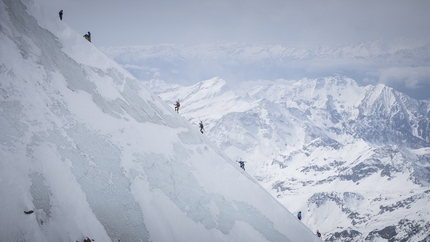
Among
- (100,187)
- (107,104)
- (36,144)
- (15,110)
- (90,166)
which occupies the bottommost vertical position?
(100,187)

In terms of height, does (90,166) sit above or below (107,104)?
below

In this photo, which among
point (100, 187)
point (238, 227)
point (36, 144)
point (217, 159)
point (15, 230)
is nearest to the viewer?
point (15, 230)

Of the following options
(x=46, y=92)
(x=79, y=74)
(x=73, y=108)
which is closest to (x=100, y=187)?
(x=73, y=108)

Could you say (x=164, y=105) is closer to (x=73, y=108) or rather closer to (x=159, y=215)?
(x=73, y=108)

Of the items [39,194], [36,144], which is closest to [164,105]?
[36,144]

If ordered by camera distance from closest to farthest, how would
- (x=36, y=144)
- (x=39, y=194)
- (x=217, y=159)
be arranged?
(x=39, y=194) → (x=36, y=144) → (x=217, y=159)

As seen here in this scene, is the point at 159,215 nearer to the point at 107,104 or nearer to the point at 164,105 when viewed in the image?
the point at 107,104

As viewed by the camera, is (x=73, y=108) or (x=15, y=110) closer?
(x=15, y=110)
